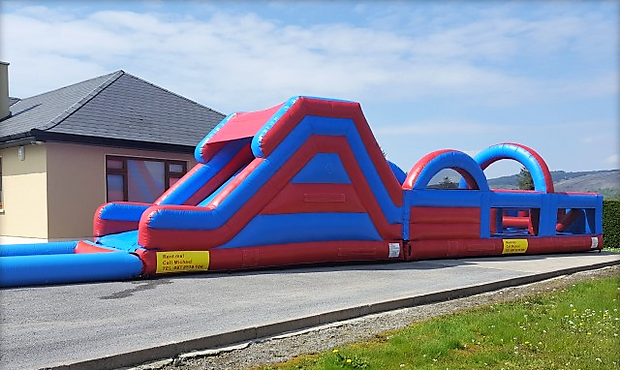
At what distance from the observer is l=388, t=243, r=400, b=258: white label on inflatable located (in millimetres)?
11680

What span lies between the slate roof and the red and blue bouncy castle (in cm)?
297

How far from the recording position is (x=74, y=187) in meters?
13.7

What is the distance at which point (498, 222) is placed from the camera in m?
16.4

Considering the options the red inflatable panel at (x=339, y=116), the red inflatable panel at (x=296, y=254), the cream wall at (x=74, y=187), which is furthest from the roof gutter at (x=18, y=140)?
the red inflatable panel at (x=296, y=254)

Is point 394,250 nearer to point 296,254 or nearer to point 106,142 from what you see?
point 296,254

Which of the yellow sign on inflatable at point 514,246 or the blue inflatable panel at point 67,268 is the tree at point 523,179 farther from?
the blue inflatable panel at point 67,268

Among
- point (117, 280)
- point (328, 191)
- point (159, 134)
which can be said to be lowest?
point (117, 280)

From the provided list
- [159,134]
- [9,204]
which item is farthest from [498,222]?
[9,204]

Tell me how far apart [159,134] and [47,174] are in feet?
10.5

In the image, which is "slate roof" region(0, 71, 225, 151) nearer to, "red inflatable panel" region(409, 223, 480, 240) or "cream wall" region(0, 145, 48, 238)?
"cream wall" region(0, 145, 48, 238)

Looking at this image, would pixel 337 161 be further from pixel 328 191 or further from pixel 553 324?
pixel 553 324

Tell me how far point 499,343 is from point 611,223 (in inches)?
596

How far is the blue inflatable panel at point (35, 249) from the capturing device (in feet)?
33.8

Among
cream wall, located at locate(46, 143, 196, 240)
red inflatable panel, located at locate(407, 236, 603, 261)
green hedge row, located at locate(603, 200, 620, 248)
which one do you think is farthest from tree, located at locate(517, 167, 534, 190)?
cream wall, located at locate(46, 143, 196, 240)
